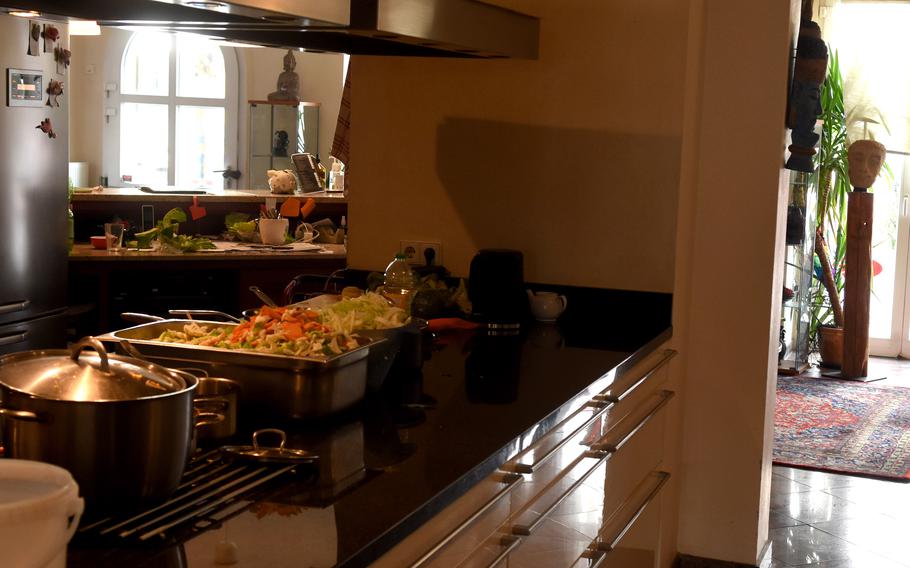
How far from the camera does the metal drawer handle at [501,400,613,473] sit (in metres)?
1.83

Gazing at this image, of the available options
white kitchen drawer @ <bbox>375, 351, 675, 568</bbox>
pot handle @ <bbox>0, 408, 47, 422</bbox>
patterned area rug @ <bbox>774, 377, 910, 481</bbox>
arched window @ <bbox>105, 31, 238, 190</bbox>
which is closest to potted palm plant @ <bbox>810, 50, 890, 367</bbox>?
patterned area rug @ <bbox>774, 377, 910, 481</bbox>

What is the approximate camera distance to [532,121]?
329 centimetres

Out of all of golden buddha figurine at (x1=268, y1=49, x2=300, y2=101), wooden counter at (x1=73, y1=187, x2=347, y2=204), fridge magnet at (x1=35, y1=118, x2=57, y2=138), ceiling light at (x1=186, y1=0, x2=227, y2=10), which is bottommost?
wooden counter at (x1=73, y1=187, x2=347, y2=204)

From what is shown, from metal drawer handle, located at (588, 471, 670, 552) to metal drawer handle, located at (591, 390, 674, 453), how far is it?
192mm

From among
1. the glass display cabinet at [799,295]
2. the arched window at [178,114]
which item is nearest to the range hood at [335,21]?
the glass display cabinet at [799,295]

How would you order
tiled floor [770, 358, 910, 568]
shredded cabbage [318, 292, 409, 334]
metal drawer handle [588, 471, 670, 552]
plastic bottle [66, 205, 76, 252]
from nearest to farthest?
shredded cabbage [318, 292, 409, 334] < metal drawer handle [588, 471, 670, 552] < tiled floor [770, 358, 910, 568] < plastic bottle [66, 205, 76, 252]

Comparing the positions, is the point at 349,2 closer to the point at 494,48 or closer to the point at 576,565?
the point at 494,48

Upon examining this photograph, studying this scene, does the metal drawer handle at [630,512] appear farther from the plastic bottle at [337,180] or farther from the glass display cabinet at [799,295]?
→ the plastic bottle at [337,180]

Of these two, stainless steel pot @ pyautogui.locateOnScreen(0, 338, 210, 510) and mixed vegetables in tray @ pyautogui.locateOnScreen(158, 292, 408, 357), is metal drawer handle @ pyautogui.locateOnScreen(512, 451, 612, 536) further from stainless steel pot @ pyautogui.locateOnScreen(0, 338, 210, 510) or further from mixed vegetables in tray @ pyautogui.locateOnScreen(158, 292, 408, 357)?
stainless steel pot @ pyautogui.locateOnScreen(0, 338, 210, 510)

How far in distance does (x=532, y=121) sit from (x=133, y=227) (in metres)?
3.32

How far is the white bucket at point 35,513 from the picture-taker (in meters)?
0.87

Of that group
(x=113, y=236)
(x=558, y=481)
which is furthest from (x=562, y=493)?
(x=113, y=236)


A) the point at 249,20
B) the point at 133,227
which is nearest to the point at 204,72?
the point at 133,227

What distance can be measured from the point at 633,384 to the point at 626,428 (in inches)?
4.6
